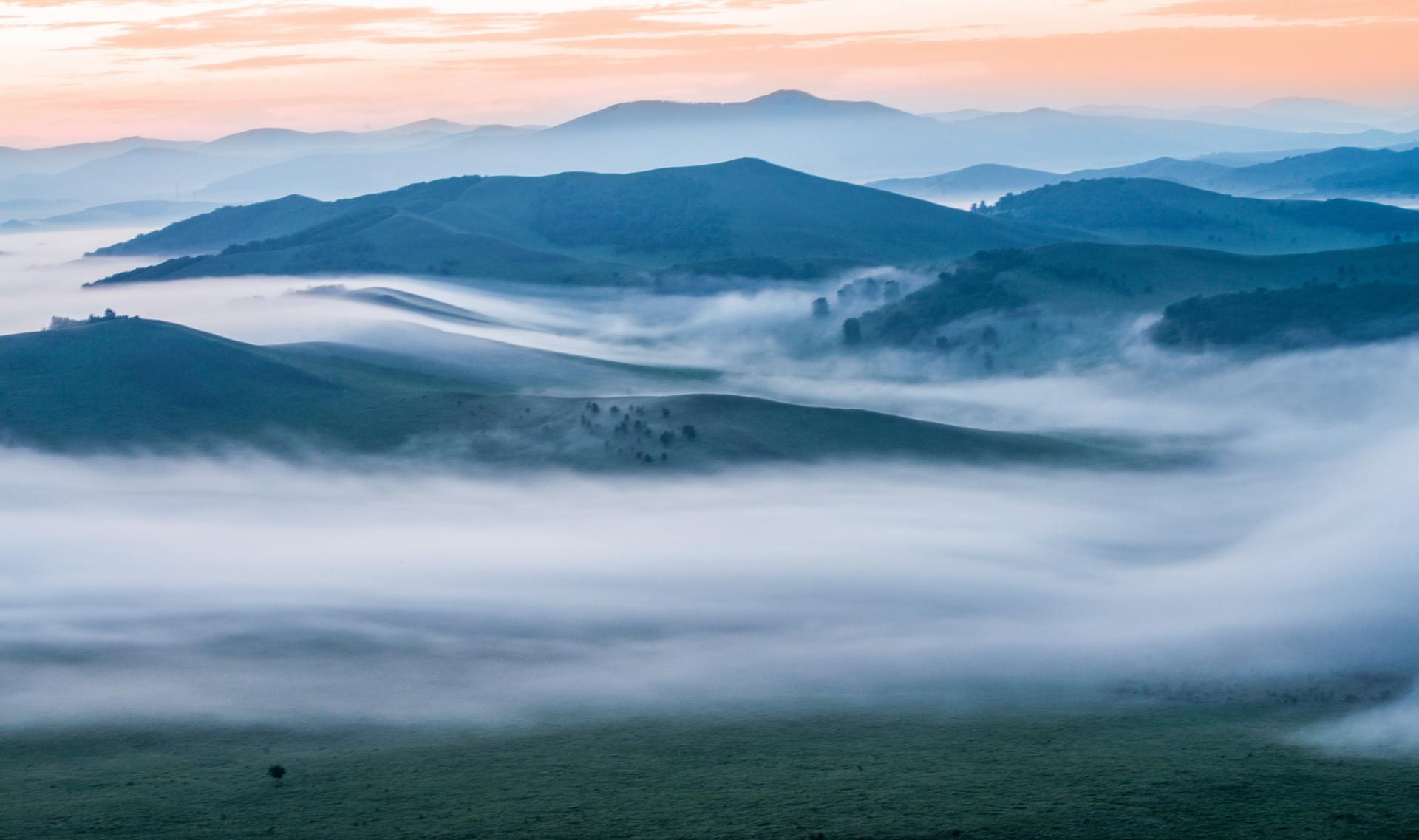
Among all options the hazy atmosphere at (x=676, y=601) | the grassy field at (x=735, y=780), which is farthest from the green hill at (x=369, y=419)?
the grassy field at (x=735, y=780)

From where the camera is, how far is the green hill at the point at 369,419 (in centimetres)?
11000

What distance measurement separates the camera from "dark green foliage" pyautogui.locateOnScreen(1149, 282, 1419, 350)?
169m

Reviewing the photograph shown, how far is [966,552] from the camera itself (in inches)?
3467

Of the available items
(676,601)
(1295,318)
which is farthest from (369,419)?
(1295,318)

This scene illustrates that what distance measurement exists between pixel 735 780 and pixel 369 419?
79.7m

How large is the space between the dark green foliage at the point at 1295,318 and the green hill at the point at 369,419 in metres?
59.2

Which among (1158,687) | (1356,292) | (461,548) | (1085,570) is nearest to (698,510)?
(461,548)

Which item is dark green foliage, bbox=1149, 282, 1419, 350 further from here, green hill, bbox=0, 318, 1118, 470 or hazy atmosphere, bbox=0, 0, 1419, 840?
green hill, bbox=0, 318, 1118, 470

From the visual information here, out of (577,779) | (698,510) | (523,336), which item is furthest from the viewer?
(523,336)

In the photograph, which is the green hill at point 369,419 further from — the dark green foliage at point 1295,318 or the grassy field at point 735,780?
the dark green foliage at point 1295,318

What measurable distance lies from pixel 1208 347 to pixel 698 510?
96937 millimetres

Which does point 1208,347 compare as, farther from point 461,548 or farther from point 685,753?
point 685,753

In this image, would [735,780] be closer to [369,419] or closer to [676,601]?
[676,601]

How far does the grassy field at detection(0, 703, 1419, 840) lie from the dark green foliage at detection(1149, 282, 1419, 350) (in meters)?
123
